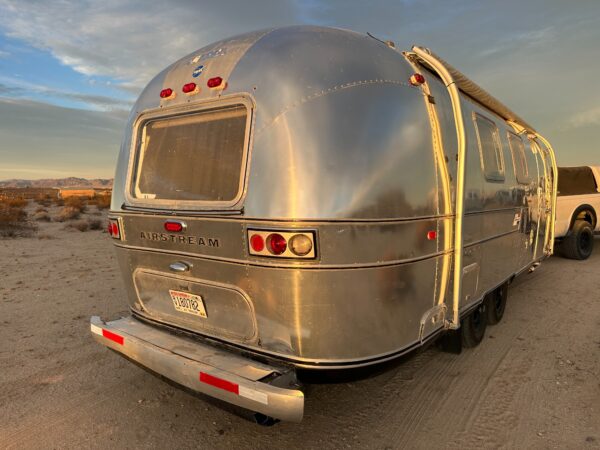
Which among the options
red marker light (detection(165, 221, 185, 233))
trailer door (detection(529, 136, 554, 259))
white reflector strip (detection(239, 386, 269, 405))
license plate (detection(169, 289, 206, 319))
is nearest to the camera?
white reflector strip (detection(239, 386, 269, 405))

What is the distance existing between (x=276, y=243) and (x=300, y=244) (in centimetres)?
14

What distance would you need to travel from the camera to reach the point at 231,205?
107 inches

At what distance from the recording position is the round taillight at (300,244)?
2480 millimetres

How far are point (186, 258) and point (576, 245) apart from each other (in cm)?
974

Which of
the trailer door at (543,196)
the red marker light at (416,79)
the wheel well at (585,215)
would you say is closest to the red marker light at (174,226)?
the red marker light at (416,79)

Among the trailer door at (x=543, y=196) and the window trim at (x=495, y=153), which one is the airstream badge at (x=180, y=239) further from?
the trailer door at (x=543, y=196)

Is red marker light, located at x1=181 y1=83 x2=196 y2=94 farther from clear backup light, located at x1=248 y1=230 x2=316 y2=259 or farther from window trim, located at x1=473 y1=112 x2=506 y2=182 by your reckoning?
window trim, located at x1=473 y1=112 x2=506 y2=182

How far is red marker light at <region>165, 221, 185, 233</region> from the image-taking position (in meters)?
2.96

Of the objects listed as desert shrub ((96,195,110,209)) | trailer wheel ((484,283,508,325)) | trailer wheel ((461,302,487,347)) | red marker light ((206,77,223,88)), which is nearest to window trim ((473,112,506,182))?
trailer wheel ((461,302,487,347))

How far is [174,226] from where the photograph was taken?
3002mm

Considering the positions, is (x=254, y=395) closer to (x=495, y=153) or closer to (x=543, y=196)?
(x=495, y=153)

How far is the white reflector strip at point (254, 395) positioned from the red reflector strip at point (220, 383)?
30 mm

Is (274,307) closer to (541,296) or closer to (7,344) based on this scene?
(7,344)

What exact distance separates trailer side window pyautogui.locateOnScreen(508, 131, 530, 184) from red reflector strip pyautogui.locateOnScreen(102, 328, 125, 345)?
14.6 feet
